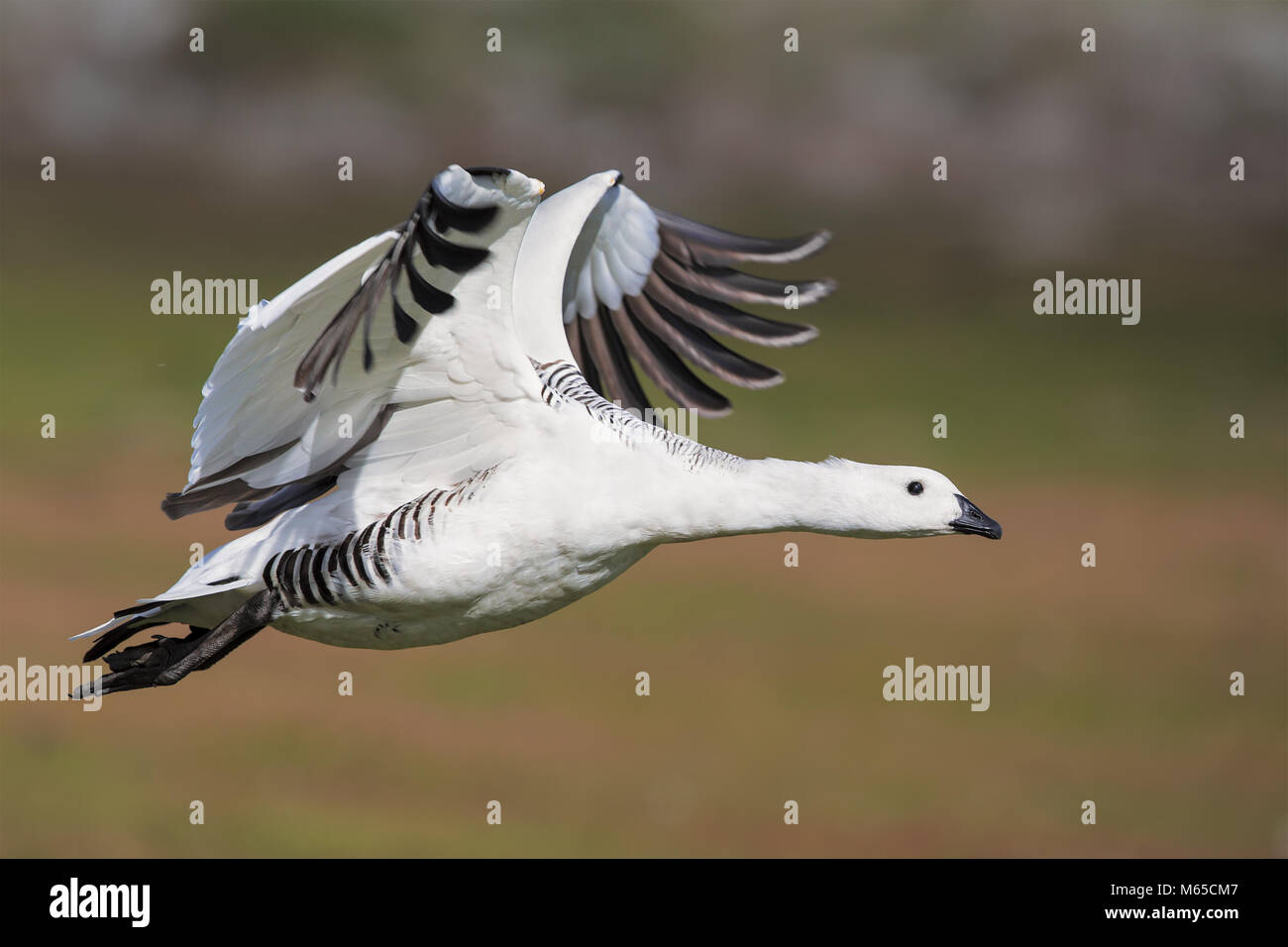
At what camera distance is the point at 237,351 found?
5988mm

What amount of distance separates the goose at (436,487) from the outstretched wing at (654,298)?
1153 mm

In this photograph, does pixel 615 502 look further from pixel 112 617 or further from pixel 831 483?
pixel 112 617

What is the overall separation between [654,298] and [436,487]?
2.28 m

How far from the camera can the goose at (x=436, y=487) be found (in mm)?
6070

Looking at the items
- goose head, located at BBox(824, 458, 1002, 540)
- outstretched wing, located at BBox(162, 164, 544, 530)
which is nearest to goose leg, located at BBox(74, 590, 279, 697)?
outstretched wing, located at BBox(162, 164, 544, 530)

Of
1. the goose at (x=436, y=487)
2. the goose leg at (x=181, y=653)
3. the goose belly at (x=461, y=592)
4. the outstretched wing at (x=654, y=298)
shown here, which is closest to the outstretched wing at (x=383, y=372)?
the goose at (x=436, y=487)

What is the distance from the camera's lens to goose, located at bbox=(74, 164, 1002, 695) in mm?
6070

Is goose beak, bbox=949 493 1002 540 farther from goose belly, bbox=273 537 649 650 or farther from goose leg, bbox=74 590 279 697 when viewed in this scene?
goose leg, bbox=74 590 279 697

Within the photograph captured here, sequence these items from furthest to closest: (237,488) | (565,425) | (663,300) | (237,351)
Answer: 1. (663,300)
2. (237,488)
3. (565,425)
4. (237,351)

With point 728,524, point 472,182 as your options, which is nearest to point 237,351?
point 472,182

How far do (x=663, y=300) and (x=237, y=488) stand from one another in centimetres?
268

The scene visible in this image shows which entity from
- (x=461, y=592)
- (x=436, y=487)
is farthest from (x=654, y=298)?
(x=461, y=592)

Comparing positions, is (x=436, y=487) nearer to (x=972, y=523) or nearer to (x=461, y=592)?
(x=461, y=592)

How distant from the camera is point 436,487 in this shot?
6531 millimetres
